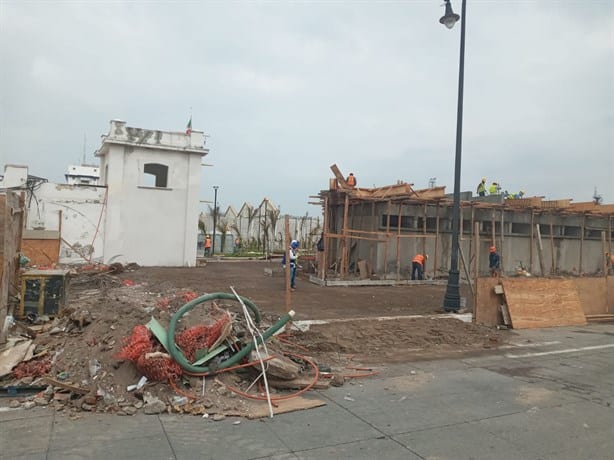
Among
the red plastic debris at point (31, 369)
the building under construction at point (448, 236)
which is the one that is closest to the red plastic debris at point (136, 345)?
the red plastic debris at point (31, 369)

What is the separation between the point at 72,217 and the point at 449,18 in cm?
1855

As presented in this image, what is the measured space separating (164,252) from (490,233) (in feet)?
53.9

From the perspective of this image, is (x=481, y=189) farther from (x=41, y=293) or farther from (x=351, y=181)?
(x=41, y=293)

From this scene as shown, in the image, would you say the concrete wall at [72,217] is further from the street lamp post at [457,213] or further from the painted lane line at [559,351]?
the painted lane line at [559,351]

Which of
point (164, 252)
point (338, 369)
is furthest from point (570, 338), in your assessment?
point (164, 252)

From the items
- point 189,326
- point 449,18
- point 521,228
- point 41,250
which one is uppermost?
point 449,18

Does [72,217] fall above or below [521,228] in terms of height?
below

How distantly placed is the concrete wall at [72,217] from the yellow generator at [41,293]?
47.2ft

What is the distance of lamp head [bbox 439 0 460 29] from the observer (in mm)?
11359

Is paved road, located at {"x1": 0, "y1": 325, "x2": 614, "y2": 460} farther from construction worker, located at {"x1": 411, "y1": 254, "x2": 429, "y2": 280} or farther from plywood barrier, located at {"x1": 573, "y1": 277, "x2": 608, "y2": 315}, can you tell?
construction worker, located at {"x1": 411, "y1": 254, "x2": 429, "y2": 280}

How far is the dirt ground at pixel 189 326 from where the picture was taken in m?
5.37

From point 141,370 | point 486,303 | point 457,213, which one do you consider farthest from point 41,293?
point 486,303

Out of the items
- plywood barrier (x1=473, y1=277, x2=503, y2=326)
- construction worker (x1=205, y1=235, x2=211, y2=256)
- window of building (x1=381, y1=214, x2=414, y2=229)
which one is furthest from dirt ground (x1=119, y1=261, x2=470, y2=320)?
construction worker (x1=205, y1=235, x2=211, y2=256)

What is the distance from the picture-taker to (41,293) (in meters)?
8.42
